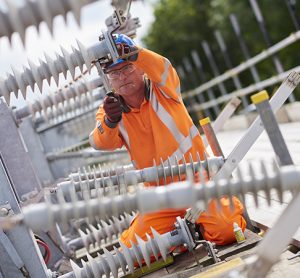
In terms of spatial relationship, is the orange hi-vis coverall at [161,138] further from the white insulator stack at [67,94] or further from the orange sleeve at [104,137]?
the white insulator stack at [67,94]

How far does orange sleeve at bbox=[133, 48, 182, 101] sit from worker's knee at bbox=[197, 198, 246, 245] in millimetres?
798

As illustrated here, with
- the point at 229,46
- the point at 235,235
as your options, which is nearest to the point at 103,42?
the point at 235,235

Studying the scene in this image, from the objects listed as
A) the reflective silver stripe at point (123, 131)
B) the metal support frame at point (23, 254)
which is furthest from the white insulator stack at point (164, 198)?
the reflective silver stripe at point (123, 131)

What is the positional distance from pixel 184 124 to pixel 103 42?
947mm

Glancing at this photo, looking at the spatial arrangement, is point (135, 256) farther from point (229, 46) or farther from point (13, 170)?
point (229, 46)

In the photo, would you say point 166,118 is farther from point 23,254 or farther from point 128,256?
point 23,254

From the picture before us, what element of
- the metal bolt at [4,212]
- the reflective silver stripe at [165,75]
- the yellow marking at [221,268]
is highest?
the reflective silver stripe at [165,75]

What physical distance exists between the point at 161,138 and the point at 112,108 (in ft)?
1.39

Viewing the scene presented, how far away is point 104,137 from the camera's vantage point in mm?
3889

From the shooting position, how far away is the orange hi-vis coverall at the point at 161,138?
3633mm

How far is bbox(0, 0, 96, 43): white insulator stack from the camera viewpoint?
188 centimetres

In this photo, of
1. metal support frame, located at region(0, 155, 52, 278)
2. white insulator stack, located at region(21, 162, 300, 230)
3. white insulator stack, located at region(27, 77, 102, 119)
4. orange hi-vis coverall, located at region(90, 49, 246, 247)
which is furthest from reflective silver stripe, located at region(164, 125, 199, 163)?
white insulator stack, located at region(21, 162, 300, 230)

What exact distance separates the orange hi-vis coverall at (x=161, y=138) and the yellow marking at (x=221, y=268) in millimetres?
592

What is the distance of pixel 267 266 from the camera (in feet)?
6.16
